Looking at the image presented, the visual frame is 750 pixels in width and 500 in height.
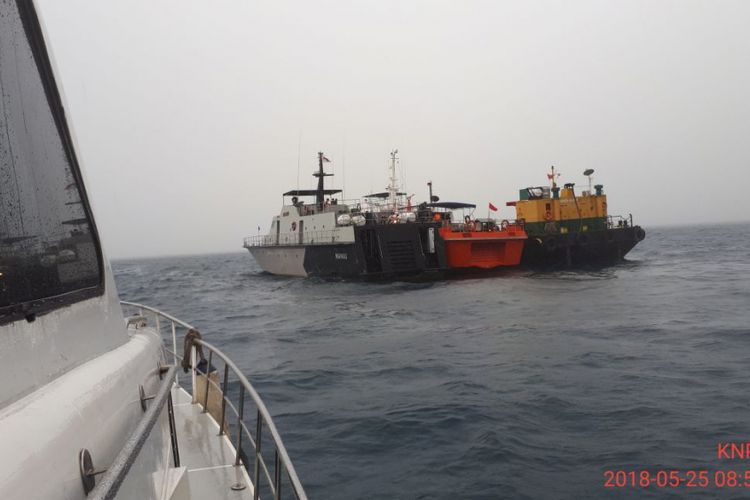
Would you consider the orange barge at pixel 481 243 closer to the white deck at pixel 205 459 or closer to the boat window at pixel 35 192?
the white deck at pixel 205 459

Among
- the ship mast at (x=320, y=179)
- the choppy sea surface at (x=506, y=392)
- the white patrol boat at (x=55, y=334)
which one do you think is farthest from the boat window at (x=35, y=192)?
the ship mast at (x=320, y=179)

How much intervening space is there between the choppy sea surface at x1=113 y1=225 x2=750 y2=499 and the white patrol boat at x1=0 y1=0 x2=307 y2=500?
357 cm

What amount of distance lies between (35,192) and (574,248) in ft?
106

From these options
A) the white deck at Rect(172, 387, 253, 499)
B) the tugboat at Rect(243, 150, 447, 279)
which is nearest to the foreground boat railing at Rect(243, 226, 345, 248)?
the tugboat at Rect(243, 150, 447, 279)

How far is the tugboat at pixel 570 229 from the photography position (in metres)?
31.2

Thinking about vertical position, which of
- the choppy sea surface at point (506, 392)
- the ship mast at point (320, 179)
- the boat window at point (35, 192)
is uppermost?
the ship mast at point (320, 179)

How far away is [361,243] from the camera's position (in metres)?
A: 29.0

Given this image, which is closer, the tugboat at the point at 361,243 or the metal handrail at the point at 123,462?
the metal handrail at the point at 123,462

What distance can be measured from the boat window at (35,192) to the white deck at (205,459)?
4.47ft

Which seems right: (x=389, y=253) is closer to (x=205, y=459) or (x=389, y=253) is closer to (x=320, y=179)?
(x=320, y=179)

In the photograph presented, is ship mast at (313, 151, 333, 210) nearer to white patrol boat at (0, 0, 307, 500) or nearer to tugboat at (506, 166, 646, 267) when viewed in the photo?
tugboat at (506, 166, 646, 267)

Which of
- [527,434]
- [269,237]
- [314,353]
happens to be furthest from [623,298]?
[269,237]

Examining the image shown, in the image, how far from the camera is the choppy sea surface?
525cm

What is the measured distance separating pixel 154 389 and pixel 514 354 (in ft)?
29.3
